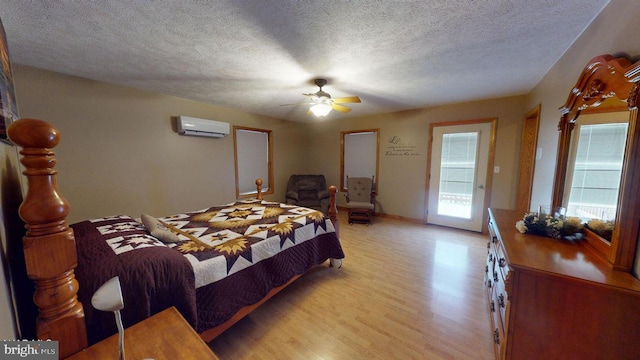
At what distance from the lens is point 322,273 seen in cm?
250

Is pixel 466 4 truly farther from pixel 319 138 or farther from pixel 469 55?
pixel 319 138

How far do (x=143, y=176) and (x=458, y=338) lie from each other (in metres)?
3.93

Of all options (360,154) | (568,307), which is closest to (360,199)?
(360,154)

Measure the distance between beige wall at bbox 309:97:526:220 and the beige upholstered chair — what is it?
0.35 meters

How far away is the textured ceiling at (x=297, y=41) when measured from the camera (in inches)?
54.3

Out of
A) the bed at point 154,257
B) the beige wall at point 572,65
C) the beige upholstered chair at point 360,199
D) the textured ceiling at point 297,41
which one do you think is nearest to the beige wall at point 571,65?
the beige wall at point 572,65

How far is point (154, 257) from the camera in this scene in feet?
3.88

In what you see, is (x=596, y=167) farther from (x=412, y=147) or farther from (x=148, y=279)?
(x=412, y=147)

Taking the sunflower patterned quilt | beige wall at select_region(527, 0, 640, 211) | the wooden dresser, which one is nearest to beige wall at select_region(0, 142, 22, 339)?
the sunflower patterned quilt

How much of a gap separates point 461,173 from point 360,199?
1.88 meters

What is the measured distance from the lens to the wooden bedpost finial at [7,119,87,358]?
0.62 metres

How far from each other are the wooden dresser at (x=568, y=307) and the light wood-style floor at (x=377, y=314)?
0.58 meters

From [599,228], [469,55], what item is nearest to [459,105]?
[469,55]

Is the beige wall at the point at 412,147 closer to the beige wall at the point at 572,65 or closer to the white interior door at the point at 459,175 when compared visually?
the white interior door at the point at 459,175
